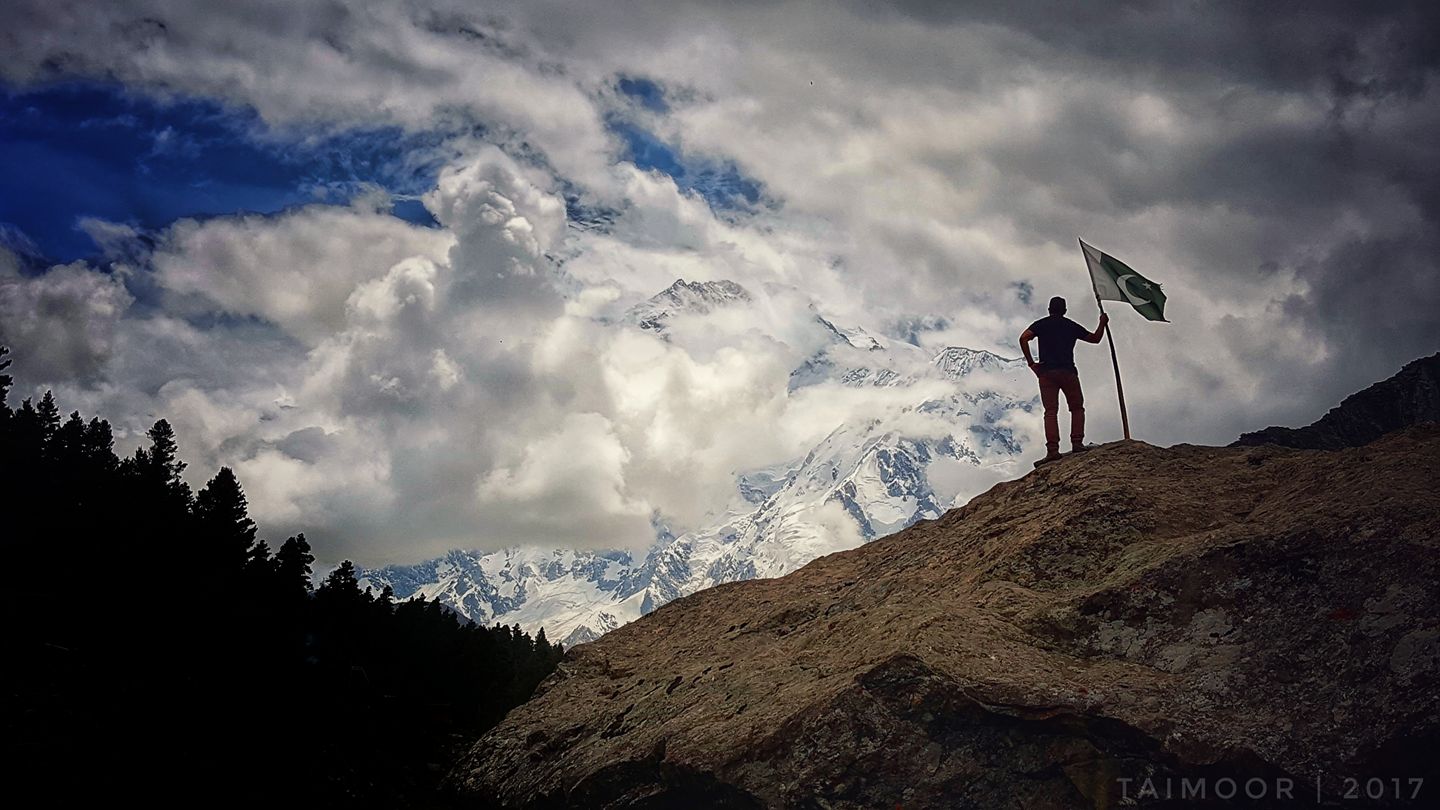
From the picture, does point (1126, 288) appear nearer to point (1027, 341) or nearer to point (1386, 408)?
point (1027, 341)

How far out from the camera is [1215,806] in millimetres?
10719

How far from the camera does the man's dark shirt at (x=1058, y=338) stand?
19.7m

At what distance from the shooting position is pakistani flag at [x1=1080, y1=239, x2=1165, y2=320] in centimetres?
2094

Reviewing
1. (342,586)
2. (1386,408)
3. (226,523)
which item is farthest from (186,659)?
(1386,408)

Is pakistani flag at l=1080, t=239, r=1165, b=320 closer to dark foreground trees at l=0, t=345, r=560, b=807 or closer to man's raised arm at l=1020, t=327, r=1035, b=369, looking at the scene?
man's raised arm at l=1020, t=327, r=1035, b=369

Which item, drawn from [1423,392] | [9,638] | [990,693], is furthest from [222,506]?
[1423,392]

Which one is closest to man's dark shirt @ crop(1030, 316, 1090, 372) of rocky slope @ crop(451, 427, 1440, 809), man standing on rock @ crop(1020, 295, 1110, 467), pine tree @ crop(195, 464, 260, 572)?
man standing on rock @ crop(1020, 295, 1110, 467)

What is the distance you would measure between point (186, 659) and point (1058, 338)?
23.0 m

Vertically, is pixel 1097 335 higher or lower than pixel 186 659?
higher

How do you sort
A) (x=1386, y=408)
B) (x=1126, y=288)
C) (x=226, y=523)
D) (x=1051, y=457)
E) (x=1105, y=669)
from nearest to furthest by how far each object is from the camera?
(x=1105, y=669)
(x=1051, y=457)
(x=1126, y=288)
(x=1386, y=408)
(x=226, y=523)

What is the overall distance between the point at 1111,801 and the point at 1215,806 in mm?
1032

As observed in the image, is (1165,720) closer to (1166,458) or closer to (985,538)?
(985,538)

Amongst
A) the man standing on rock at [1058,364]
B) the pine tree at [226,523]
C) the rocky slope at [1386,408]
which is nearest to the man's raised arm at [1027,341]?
the man standing on rock at [1058,364]

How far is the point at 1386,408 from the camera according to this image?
2600 centimetres
